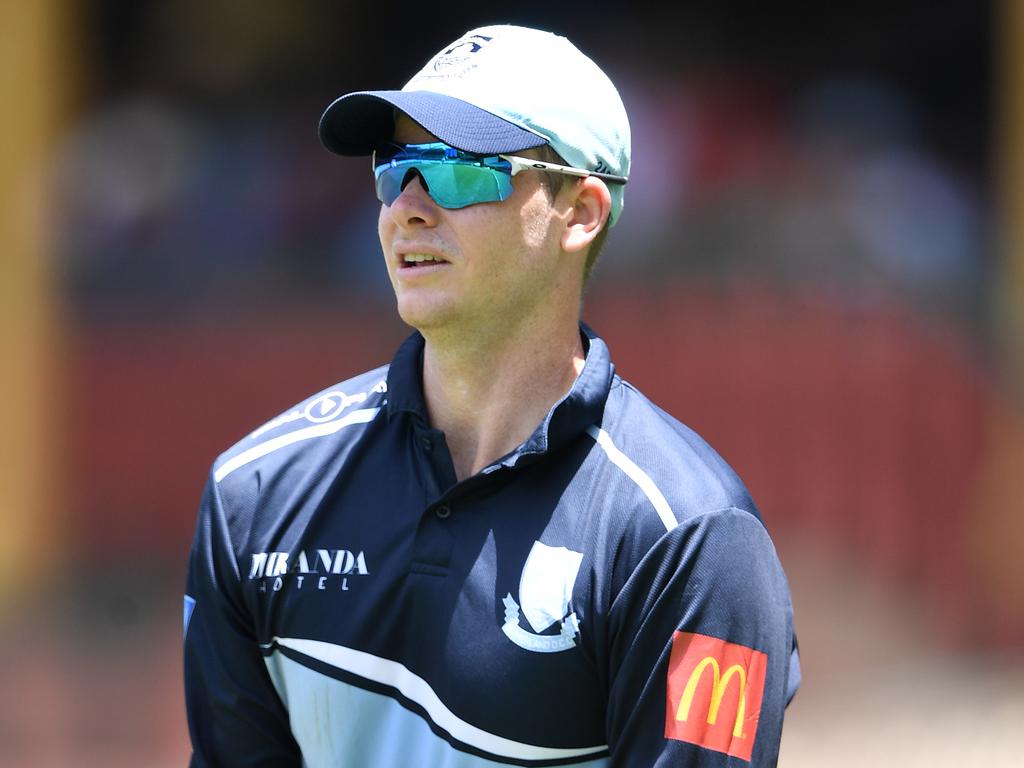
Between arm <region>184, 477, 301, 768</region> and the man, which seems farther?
arm <region>184, 477, 301, 768</region>

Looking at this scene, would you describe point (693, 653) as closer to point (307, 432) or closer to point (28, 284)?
point (307, 432)

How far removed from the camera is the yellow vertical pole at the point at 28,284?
5.50 meters

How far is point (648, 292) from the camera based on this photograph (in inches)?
218

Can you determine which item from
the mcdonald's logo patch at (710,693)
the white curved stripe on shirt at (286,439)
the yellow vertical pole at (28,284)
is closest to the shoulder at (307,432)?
the white curved stripe on shirt at (286,439)

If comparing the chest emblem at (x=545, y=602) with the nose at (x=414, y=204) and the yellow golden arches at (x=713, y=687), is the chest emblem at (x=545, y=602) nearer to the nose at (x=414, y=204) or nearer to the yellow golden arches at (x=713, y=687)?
the yellow golden arches at (x=713, y=687)

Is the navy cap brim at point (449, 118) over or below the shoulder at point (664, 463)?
over

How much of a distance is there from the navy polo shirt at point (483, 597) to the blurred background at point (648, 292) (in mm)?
2948

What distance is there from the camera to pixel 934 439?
530 cm

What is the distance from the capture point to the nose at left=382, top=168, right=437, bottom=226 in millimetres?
2139

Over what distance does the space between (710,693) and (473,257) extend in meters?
0.74

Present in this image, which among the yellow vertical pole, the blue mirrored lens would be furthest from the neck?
the yellow vertical pole

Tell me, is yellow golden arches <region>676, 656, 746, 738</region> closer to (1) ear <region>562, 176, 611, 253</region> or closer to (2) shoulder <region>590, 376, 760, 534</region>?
(2) shoulder <region>590, 376, 760, 534</region>

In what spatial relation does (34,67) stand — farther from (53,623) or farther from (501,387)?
(501,387)

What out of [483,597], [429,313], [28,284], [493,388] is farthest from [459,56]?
[28,284]
